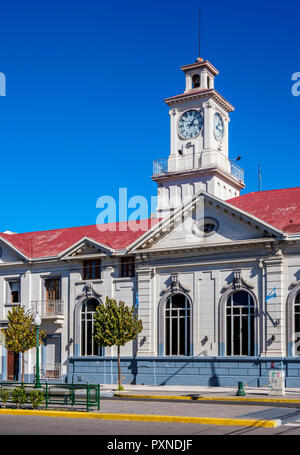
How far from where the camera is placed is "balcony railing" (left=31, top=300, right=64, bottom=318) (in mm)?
40438

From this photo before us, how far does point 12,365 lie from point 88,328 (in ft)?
20.0

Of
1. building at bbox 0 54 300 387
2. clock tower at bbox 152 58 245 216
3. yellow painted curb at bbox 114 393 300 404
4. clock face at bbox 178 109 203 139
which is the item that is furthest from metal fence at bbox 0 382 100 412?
clock face at bbox 178 109 203 139

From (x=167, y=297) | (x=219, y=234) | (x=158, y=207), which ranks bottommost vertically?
(x=167, y=297)

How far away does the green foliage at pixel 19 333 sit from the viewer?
3712 centimetres

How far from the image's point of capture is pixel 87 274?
132ft

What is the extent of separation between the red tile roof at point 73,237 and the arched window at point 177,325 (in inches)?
191

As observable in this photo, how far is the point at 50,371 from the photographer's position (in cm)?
4031

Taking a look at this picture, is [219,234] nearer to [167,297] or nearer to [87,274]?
[167,297]

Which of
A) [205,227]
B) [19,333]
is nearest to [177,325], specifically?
[205,227]

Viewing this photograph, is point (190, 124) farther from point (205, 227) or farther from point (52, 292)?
point (52, 292)

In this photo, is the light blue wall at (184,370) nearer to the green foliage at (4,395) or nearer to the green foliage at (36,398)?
the green foliage at (4,395)

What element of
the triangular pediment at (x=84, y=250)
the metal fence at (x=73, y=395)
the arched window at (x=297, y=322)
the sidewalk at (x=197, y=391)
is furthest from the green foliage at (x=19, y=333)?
the metal fence at (x=73, y=395)

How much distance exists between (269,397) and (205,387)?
7.17 meters
